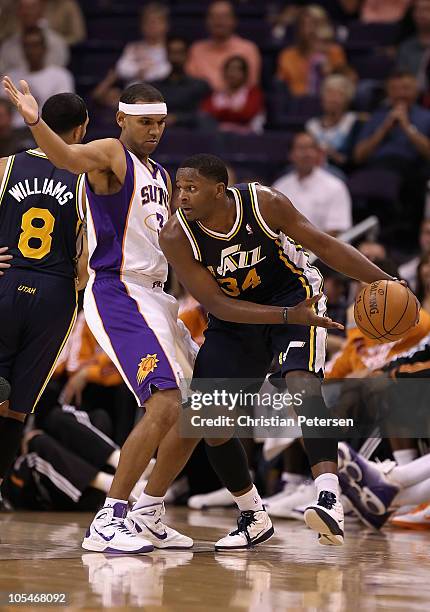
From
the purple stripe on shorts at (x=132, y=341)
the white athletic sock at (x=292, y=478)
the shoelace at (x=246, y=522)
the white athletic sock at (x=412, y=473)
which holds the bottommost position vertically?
the shoelace at (x=246, y=522)

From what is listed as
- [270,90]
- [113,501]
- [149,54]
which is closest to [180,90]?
[149,54]

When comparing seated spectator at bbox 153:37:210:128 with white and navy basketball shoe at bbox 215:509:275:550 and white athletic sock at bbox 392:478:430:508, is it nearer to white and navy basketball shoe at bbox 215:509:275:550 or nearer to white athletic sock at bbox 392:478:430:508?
white athletic sock at bbox 392:478:430:508

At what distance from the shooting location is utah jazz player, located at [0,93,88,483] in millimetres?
5211

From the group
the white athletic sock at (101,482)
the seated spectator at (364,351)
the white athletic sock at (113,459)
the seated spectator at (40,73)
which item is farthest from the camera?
the seated spectator at (40,73)

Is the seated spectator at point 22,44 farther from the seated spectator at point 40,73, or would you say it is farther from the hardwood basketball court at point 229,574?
the hardwood basketball court at point 229,574

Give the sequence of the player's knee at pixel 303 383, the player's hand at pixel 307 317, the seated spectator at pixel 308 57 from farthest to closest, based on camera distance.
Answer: the seated spectator at pixel 308 57
the player's knee at pixel 303 383
the player's hand at pixel 307 317

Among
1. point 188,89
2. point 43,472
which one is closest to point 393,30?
point 188,89

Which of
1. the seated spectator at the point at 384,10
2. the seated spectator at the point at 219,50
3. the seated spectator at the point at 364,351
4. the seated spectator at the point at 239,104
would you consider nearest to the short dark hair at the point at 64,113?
the seated spectator at the point at 364,351

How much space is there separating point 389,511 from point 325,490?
4.87 feet

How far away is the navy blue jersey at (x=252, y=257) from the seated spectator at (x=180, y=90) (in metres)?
6.29

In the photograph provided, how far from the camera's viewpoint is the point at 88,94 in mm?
12539

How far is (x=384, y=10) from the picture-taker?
13055mm

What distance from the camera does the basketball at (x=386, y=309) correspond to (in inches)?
194

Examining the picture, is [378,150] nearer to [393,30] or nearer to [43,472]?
[393,30]
